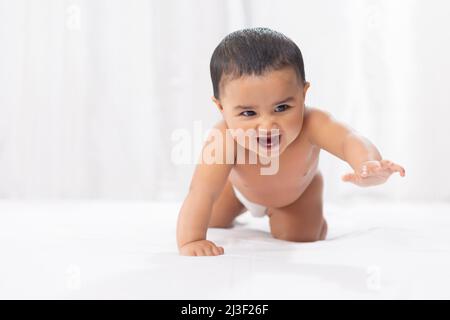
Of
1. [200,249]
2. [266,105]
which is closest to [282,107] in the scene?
[266,105]

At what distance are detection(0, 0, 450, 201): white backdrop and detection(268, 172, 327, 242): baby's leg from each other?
1.91 feet

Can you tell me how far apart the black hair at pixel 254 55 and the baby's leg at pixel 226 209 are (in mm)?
388

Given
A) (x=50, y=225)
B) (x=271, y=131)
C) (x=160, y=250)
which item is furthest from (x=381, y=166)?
(x=50, y=225)

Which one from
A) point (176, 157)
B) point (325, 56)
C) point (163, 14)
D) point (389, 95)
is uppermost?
point (163, 14)

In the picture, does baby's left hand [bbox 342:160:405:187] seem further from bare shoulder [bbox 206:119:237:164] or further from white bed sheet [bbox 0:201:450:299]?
bare shoulder [bbox 206:119:237:164]

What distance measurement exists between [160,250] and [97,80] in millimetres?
1051

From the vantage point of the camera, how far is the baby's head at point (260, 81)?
1022mm

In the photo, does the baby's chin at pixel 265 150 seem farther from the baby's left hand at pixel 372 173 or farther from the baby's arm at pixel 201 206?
the baby's left hand at pixel 372 173

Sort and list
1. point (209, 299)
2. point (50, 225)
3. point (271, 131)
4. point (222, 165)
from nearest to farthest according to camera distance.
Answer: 1. point (209, 299)
2. point (271, 131)
3. point (222, 165)
4. point (50, 225)

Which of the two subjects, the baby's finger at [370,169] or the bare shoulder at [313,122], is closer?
the baby's finger at [370,169]

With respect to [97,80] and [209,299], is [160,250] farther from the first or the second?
[97,80]

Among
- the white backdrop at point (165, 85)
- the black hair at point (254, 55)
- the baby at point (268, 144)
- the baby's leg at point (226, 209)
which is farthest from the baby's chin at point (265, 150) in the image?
the white backdrop at point (165, 85)

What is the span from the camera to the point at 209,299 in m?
0.78

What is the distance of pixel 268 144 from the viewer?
42.4 inches
